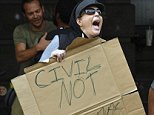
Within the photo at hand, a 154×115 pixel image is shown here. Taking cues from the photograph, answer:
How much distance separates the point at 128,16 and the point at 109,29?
0.95 ft

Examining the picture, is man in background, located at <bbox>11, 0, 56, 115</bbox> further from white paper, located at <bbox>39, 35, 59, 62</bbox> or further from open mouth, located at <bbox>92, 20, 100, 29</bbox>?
open mouth, located at <bbox>92, 20, 100, 29</bbox>

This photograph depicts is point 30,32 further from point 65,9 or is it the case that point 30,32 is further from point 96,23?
point 96,23

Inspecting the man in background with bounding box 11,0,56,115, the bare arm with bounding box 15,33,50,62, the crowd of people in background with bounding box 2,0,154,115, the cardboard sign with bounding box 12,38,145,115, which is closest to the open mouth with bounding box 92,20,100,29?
the crowd of people in background with bounding box 2,0,154,115

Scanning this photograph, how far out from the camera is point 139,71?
684cm

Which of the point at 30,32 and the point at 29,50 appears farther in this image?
the point at 30,32

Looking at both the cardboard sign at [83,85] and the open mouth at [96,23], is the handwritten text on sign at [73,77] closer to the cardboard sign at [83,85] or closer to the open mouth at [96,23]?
the cardboard sign at [83,85]

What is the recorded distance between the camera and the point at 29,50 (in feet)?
13.9

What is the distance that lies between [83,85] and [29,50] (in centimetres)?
131

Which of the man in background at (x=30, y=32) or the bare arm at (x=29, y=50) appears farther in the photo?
the man in background at (x=30, y=32)

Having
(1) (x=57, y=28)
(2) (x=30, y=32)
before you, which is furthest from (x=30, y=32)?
(1) (x=57, y=28)

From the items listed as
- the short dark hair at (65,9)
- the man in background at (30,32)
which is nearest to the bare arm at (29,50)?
the man in background at (30,32)

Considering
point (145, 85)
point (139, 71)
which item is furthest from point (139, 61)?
point (145, 85)

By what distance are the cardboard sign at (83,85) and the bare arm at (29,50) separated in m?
0.96

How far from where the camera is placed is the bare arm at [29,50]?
3.97m
